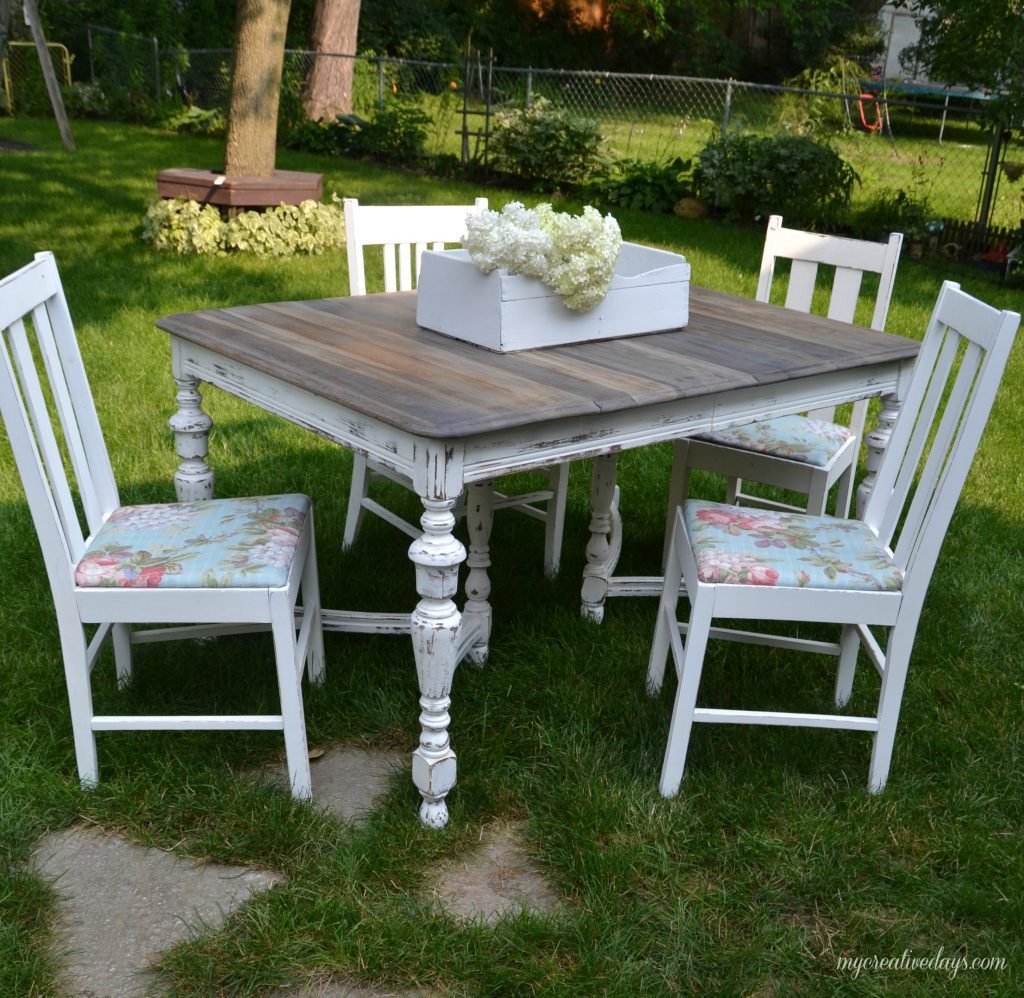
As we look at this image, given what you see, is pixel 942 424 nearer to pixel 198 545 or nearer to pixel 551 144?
pixel 198 545

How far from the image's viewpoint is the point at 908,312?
6664 millimetres

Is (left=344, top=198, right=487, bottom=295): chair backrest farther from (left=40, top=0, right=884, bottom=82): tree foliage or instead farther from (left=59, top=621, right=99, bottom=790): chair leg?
(left=40, top=0, right=884, bottom=82): tree foliage

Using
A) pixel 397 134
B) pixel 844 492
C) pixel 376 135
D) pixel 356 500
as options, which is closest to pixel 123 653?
pixel 356 500

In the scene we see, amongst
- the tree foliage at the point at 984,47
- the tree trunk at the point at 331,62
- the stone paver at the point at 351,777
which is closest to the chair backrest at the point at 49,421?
the stone paver at the point at 351,777

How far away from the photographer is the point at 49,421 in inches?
94.3

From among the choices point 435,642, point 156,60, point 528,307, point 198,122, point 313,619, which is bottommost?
point 198,122

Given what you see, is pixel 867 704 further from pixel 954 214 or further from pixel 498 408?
pixel 954 214

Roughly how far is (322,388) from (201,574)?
445 mm

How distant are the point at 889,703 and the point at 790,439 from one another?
39.3 inches

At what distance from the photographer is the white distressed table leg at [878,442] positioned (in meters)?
2.87

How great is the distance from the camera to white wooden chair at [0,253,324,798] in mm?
2217

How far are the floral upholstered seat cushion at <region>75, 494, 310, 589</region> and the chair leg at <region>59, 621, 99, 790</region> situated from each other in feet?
0.42

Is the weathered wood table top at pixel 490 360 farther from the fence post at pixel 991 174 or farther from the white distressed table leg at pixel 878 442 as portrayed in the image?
the fence post at pixel 991 174

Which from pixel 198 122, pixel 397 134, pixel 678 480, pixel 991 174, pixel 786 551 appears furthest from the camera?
pixel 198 122
